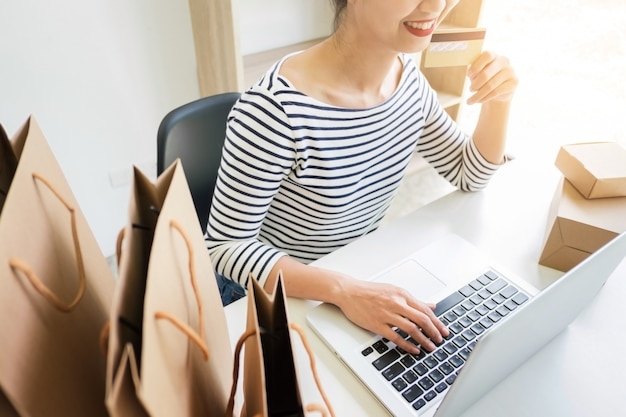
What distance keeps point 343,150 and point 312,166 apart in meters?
0.07

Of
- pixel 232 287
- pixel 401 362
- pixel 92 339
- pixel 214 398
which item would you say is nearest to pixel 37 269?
pixel 92 339

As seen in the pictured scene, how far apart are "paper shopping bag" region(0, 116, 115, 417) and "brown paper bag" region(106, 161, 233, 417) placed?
0.17ft

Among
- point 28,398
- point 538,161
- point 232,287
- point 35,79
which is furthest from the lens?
point 35,79

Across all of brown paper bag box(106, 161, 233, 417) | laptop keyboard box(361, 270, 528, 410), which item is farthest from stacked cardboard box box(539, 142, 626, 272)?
brown paper bag box(106, 161, 233, 417)

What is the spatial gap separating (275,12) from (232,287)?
1.15 meters

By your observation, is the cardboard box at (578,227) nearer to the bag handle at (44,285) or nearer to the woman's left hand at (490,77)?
the woman's left hand at (490,77)

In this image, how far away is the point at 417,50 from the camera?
794 mm

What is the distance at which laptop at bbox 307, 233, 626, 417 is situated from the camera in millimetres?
498

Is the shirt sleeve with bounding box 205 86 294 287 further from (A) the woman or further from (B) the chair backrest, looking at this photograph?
(B) the chair backrest

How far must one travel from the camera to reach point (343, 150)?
2.79ft

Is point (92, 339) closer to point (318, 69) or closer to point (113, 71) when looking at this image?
point (318, 69)

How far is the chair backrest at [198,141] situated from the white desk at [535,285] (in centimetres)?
39

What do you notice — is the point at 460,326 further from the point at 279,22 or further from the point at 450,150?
the point at 279,22

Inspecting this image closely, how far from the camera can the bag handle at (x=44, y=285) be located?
292 millimetres
